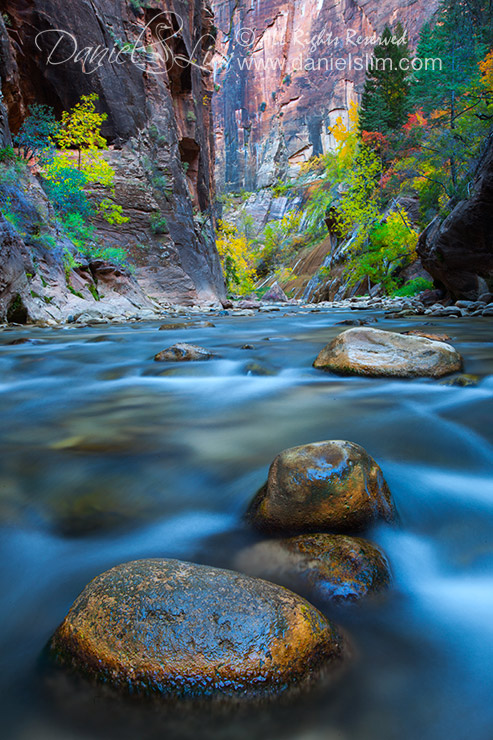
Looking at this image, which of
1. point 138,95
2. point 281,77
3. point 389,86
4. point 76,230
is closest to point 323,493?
point 76,230

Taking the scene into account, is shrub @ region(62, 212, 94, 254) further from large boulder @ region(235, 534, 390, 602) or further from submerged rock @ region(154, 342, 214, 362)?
large boulder @ region(235, 534, 390, 602)

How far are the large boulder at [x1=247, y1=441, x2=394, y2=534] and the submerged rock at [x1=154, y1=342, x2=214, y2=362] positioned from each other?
11.0 feet

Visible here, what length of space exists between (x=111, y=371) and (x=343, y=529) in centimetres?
367

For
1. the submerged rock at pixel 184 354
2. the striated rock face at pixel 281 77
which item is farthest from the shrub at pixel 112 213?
the striated rock face at pixel 281 77

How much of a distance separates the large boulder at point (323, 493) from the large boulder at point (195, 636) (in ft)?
1.30

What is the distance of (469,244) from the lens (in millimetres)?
9398

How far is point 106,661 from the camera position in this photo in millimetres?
933

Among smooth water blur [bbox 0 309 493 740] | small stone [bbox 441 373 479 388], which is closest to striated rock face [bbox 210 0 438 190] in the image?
small stone [bbox 441 373 479 388]

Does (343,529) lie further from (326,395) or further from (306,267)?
(306,267)

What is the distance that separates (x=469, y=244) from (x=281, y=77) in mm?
77644

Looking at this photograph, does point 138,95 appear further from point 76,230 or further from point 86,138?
point 76,230

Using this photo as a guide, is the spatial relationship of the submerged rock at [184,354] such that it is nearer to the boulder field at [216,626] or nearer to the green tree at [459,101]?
the boulder field at [216,626]

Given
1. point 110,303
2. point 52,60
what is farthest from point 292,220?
point 110,303

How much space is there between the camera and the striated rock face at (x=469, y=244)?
27.7ft
